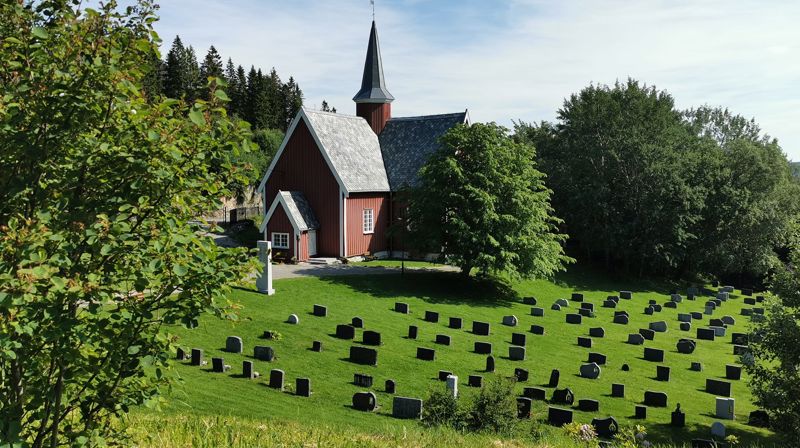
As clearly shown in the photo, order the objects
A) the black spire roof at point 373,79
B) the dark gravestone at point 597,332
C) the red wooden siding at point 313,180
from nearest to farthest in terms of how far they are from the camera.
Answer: the dark gravestone at point 597,332 < the red wooden siding at point 313,180 < the black spire roof at point 373,79

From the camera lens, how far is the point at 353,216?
3750 centimetres

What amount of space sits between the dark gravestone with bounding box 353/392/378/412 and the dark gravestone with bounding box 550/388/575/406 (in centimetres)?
590

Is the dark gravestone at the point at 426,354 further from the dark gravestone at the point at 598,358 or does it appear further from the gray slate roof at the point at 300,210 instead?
the gray slate roof at the point at 300,210

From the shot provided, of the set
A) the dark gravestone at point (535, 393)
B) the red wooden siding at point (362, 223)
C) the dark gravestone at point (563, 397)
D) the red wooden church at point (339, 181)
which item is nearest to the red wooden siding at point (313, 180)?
the red wooden church at point (339, 181)

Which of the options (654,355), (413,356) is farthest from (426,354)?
(654,355)

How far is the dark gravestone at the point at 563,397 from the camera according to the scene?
18188 mm

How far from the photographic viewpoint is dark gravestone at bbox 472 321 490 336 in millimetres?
25109

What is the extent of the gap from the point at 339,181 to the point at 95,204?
31.4 m

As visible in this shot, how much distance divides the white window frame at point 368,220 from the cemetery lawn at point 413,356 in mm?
5778

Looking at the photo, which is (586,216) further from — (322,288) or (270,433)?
(270,433)

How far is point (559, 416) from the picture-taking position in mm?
16234

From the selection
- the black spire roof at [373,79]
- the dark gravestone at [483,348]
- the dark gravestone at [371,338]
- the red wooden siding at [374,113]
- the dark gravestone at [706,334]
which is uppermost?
the black spire roof at [373,79]

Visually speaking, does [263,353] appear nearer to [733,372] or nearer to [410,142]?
[733,372]

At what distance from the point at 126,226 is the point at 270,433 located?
14.9 ft
